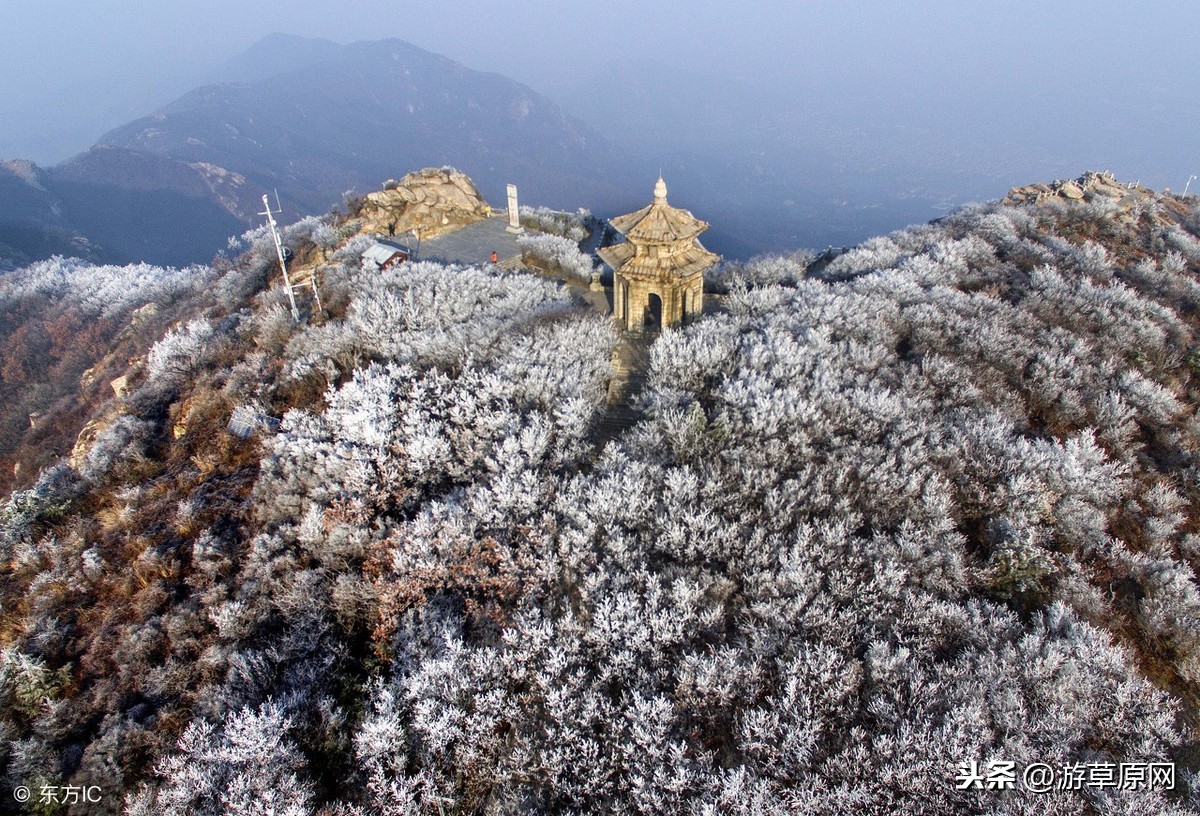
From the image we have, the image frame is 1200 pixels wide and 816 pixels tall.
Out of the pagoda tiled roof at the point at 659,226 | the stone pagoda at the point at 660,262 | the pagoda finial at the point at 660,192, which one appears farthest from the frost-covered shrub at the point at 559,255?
the pagoda finial at the point at 660,192

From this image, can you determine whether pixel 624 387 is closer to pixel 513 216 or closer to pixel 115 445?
pixel 115 445

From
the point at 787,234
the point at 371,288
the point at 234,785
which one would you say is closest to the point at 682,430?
the point at 234,785

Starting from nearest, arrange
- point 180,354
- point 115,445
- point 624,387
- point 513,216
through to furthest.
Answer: point 115,445, point 624,387, point 180,354, point 513,216

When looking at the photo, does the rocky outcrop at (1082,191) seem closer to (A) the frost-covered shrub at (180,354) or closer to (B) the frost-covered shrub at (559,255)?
(B) the frost-covered shrub at (559,255)

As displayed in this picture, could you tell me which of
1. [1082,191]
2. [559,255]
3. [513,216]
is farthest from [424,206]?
[1082,191]

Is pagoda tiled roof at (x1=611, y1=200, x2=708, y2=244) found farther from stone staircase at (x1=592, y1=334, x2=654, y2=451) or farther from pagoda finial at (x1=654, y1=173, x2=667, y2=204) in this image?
stone staircase at (x1=592, y1=334, x2=654, y2=451)

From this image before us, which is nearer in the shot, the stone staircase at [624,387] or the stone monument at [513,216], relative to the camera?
the stone staircase at [624,387]
